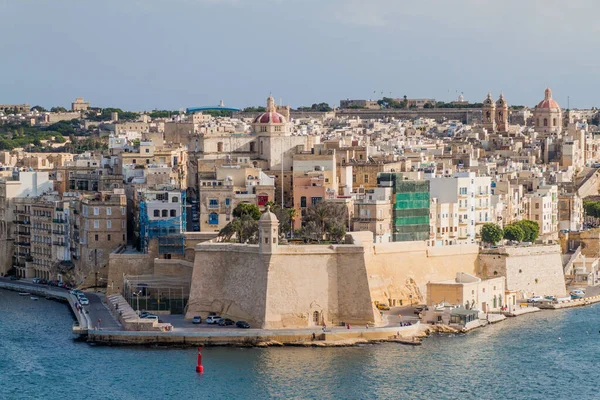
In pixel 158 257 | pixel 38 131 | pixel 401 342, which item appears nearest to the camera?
pixel 401 342

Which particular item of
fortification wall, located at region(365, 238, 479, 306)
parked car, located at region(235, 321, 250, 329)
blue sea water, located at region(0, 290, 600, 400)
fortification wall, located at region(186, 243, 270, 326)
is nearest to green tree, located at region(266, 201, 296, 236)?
fortification wall, located at region(365, 238, 479, 306)

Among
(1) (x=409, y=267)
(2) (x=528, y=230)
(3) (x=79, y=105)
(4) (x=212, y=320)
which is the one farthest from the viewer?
(3) (x=79, y=105)

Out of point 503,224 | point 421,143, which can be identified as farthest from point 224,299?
point 421,143

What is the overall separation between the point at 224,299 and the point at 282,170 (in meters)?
9.26

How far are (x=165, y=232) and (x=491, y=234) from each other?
34.2ft

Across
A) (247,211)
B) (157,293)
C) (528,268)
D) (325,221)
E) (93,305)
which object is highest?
→ (247,211)

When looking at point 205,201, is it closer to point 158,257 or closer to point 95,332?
point 158,257

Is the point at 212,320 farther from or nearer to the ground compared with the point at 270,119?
nearer to the ground

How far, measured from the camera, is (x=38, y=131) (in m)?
104

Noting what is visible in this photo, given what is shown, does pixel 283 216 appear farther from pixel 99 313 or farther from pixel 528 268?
pixel 528 268

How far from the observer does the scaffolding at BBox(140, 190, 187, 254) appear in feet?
145

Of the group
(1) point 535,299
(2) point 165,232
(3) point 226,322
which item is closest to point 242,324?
(3) point 226,322

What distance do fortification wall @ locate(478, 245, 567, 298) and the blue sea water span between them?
492 cm

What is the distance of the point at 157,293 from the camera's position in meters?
42.8
